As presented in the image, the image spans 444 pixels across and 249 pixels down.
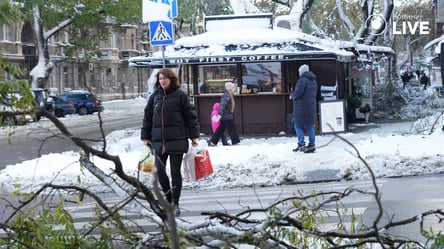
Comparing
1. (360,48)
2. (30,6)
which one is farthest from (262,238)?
(30,6)

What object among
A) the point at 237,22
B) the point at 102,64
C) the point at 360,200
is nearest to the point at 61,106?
the point at 237,22

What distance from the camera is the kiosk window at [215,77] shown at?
2119 cm

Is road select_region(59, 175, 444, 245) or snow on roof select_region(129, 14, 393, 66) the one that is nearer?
road select_region(59, 175, 444, 245)

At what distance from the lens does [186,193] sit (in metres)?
12.0

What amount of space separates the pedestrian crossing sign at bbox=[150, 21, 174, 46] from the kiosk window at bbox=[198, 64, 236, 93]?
21.6 feet

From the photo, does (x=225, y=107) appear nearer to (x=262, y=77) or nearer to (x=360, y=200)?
(x=262, y=77)

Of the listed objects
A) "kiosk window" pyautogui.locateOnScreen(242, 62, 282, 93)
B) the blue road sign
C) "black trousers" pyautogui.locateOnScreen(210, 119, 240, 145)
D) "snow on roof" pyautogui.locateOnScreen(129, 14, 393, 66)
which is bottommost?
"black trousers" pyautogui.locateOnScreen(210, 119, 240, 145)

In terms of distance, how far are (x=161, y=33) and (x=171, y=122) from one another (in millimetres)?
5895

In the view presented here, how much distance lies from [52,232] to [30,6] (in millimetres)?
33054

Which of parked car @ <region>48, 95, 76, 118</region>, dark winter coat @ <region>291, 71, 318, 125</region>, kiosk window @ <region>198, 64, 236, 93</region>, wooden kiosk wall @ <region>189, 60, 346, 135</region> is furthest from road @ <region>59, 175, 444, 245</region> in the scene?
parked car @ <region>48, 95, 76, 118</region>

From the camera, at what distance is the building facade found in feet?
196

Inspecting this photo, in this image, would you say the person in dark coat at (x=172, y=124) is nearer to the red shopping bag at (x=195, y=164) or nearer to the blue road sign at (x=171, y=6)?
the red shopping bag at (x=195, y=164)

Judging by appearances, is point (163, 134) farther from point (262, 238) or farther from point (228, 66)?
point (228, 66)

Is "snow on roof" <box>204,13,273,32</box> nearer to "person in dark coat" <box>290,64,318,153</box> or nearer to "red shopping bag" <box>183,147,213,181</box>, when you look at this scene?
"person in dark coat" <box>290,64,318,153</box>
